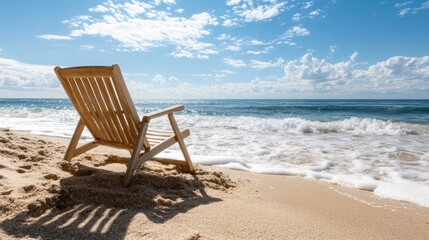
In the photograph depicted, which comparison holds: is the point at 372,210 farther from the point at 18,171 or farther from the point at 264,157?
the point at 18,171

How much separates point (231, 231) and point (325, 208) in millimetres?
1227

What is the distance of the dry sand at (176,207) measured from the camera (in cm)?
194

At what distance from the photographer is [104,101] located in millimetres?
3045

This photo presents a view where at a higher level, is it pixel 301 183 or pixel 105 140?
pixel 105 140

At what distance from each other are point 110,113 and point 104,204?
1.06m

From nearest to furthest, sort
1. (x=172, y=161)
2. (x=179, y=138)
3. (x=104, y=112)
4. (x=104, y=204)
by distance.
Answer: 1. (x=104, y=204)
2. (x=104, y=112)
3. (x=179, y=138)
4. (x=172, y=161)

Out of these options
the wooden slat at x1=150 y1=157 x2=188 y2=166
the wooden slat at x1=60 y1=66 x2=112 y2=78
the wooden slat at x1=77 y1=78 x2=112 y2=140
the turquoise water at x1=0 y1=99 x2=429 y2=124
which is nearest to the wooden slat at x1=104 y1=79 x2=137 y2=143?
the wooden slat at x1=60 y1=66 x2=112 y2=78

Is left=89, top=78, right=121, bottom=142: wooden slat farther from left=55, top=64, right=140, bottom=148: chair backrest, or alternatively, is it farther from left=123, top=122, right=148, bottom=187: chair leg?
left=123, top=122, right=148, bottom=187: chair leg

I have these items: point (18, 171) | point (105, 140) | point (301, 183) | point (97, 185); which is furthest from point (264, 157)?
point (18, 171)

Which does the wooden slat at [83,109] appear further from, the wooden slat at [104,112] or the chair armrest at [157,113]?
the chair armrest at [157,113]

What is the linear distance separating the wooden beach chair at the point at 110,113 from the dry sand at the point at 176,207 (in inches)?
11.7

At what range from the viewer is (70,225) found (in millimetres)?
1925

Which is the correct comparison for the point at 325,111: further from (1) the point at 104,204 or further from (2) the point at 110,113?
(1) the point at 104,204

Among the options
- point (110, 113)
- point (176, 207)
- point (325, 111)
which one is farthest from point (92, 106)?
point (325, 111)
